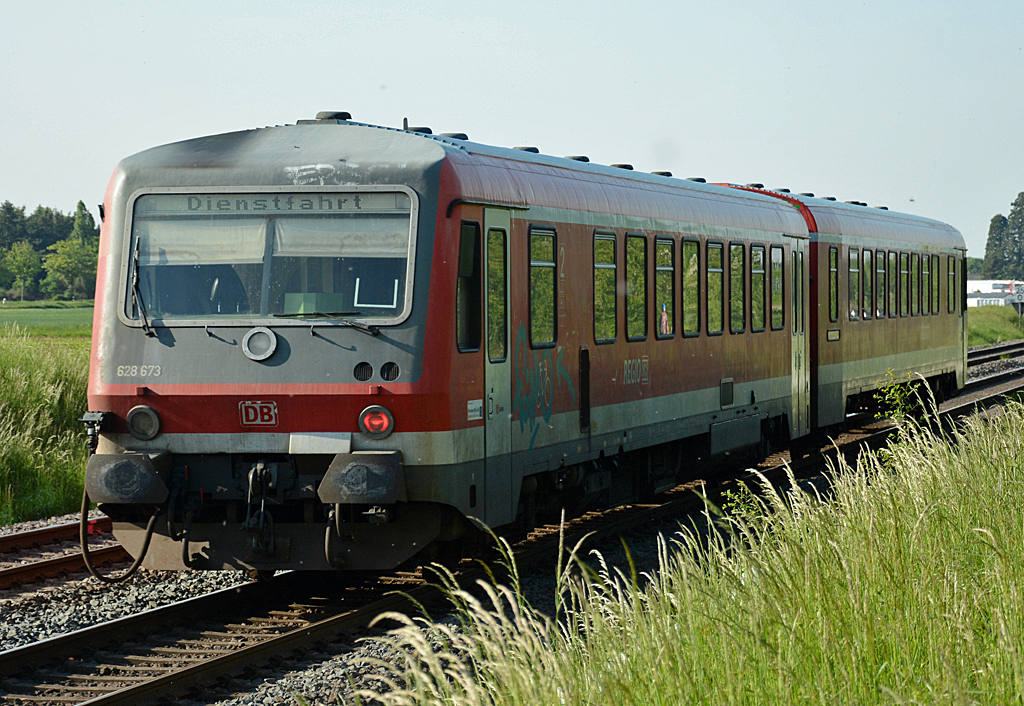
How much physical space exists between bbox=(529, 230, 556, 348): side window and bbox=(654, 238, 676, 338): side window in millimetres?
2148

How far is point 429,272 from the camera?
27.6ft

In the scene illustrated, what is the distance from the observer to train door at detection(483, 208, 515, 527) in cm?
898

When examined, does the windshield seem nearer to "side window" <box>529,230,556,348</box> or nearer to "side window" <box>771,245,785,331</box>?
"side window" <box>529,230,556,348</box>

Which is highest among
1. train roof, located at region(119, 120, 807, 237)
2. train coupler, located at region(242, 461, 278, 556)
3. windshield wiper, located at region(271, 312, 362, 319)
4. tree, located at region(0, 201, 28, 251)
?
tree, located at region(0, 201, 28, 251)

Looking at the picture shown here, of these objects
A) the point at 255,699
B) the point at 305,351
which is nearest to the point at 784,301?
the point at 305,351

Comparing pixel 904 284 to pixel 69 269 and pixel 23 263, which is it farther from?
pixel 23 263

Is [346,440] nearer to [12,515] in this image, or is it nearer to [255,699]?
[255,699]

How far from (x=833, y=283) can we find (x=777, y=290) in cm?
240

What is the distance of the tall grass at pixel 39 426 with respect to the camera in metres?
13.6

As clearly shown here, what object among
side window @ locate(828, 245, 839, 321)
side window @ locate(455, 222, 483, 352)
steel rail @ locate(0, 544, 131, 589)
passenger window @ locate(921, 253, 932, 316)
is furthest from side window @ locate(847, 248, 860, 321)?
steel rail @ locate(0, 544, 131, 589)

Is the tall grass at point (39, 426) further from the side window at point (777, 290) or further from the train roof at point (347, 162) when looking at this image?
the side window at point (777, 290)

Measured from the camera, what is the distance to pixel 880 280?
19344 millimetres

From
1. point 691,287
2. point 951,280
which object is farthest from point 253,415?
point 951,280

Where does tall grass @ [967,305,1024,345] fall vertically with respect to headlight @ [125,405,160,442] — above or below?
above
